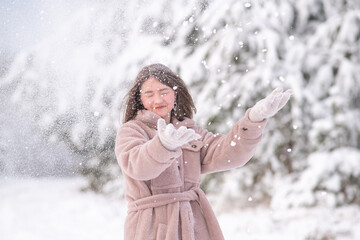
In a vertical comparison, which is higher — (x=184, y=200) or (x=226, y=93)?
(x=226, y=93)

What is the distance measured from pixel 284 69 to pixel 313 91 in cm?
17

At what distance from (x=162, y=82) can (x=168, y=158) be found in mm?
253

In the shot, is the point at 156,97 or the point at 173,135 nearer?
the point at 173,135

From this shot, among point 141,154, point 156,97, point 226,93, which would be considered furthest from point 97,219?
point 141,154

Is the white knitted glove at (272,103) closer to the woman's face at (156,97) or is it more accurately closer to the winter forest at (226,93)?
the woman's face at (156,97)

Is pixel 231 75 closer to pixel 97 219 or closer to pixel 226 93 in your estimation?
pixel 226 93

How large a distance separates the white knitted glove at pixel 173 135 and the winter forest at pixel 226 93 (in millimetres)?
1383

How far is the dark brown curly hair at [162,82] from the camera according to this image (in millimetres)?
1062

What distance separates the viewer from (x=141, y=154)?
0.87 meters

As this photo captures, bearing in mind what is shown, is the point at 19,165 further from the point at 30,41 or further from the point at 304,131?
the point at 304,131

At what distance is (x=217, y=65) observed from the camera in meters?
2.32

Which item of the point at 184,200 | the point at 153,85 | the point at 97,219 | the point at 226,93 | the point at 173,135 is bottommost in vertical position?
the point at 97,219

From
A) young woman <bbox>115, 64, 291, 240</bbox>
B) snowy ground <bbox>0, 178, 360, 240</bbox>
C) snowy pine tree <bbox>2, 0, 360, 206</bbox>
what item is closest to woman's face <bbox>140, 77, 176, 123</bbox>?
young woman <bbox>115, 64, 291, 240</bbox>

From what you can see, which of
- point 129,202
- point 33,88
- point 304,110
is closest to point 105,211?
point 33,88
